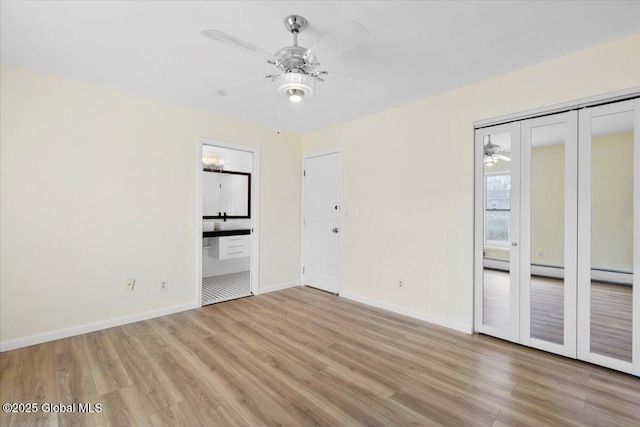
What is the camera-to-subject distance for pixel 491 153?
2965 mm

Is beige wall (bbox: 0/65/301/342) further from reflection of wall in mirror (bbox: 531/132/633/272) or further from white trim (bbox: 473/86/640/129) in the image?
reflection of wall in mirror (bbox: 531/132/633/272)

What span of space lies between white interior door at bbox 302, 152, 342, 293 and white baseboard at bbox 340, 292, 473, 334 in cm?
44

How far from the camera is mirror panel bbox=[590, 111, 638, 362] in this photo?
2254 millimetres

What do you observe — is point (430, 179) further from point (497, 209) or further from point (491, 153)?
point (497, 209)

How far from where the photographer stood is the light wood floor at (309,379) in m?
1.82

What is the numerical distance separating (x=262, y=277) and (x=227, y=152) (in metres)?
2.80

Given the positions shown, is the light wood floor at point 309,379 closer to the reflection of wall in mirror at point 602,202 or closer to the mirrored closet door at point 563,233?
the mirrored closet door at point 563,233

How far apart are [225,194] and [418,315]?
171 inches

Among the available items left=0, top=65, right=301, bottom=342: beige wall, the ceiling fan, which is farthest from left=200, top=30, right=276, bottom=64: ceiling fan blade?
left=0, top=65, right=301, bottom=342: beige wall

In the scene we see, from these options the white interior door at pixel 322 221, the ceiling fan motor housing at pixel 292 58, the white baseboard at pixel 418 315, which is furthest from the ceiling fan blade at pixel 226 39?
the white baseboard at pixel 418 315

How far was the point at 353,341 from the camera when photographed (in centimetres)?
286

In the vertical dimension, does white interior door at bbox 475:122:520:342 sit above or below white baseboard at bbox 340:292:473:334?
above

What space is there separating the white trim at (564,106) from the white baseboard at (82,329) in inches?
164

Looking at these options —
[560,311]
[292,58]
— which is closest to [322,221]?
[292,58]
